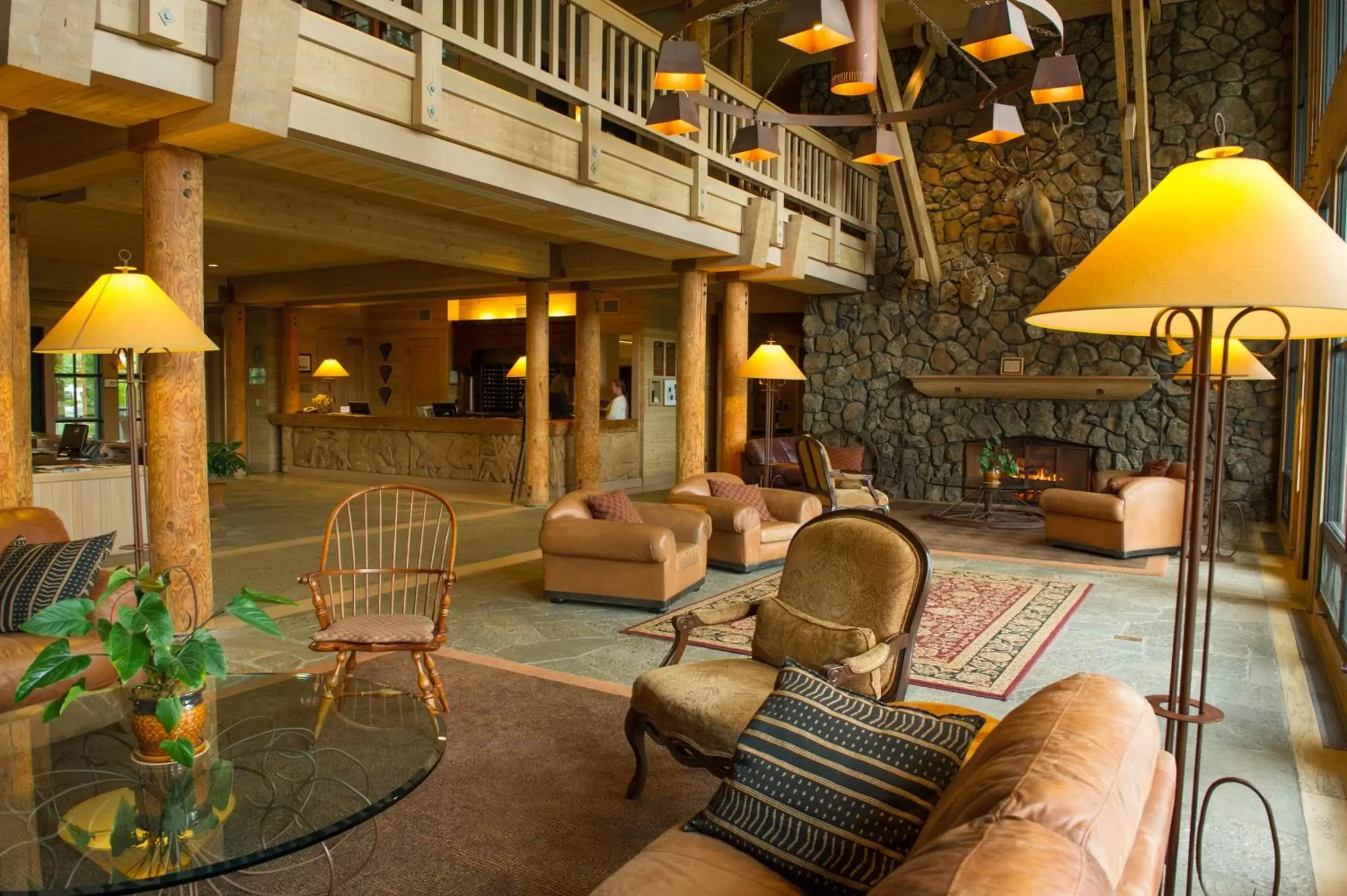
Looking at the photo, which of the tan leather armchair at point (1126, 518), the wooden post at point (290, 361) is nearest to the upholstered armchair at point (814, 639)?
the tan leather armchair at point (1126, 518)

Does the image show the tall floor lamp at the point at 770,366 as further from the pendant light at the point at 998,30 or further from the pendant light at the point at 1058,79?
the pendant light at the point at 998,30

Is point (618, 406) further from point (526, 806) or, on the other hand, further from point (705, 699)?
point (705, 699)

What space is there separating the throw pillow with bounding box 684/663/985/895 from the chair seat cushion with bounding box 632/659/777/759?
0.72m

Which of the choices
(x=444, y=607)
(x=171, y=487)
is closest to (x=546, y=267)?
(x=171, y=487)

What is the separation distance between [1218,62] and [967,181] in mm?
2572

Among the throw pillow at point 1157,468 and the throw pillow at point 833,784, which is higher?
the throw pillow at point 1157,468

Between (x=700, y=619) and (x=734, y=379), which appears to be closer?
(x=700, y=619)

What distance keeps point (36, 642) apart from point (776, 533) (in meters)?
4.47

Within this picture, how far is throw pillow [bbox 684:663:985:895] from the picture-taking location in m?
1.60

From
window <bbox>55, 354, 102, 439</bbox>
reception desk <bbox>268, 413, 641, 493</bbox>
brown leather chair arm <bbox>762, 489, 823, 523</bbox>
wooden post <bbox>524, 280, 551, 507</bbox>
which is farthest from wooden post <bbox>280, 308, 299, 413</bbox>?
brown leather chair arm <bbox>762, 489, 823, 523</bbox>

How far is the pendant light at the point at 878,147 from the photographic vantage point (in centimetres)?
559

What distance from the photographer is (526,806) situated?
284 cm

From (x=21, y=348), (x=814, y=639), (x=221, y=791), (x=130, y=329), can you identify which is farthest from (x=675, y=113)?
(x=21, y=348)

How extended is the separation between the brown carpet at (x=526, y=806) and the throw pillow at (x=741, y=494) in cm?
289
